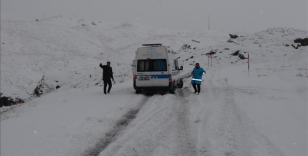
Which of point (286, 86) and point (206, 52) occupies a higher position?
point (206, 52)

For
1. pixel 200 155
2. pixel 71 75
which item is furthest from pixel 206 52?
pixel 200 155

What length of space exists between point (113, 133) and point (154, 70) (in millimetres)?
5869

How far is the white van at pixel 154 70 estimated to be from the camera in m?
10.6

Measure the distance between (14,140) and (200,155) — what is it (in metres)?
4.46

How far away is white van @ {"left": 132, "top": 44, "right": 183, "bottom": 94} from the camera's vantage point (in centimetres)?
1062

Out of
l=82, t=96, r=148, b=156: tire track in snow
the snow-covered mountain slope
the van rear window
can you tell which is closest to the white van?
the van rear window

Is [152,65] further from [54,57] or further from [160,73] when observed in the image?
[54,57]

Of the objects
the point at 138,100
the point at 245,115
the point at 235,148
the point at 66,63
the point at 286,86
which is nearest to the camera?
the point at 235,148

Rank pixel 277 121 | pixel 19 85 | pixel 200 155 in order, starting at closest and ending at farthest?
1. pixel 200 155
2. pixel 277 121
3. pixel 19 85

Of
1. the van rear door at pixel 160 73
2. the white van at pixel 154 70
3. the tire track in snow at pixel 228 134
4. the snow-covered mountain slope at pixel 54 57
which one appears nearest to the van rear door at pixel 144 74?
the white van at pixel 154 70

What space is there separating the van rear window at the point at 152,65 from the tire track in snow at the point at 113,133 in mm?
3521

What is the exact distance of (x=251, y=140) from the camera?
15.4ft

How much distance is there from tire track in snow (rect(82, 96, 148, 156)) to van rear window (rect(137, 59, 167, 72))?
3.52m

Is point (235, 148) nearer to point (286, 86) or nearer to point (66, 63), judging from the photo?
point (286, 86)
